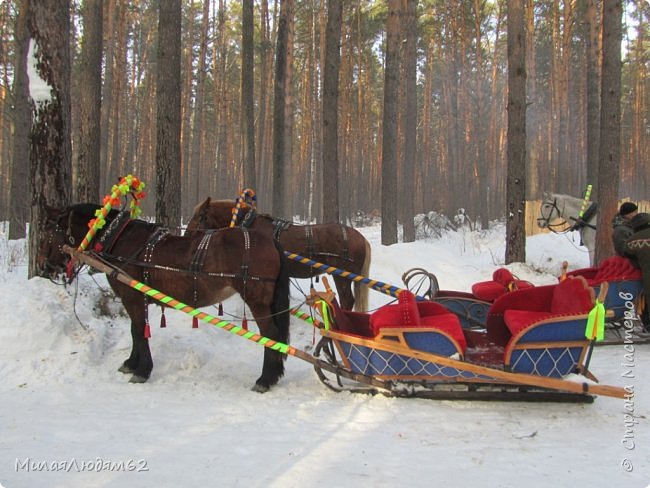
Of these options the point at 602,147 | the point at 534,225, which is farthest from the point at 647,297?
the point at 534,225

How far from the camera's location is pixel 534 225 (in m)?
19.6

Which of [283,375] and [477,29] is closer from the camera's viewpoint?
[283,375]

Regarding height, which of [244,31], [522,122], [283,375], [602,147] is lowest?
[283,375]

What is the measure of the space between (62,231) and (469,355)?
14.2 ft

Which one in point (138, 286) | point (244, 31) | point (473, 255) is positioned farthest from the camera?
point (473, 255)

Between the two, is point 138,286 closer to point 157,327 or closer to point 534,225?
point 157,327

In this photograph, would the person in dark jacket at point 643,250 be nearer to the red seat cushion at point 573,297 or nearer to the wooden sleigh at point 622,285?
the wooden sleigh at point 622,285

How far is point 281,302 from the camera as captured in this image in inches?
188

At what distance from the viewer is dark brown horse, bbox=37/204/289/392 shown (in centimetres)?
466

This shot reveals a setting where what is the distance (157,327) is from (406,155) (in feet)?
37.0

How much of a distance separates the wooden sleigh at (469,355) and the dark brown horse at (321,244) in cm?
212

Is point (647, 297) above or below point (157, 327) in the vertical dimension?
above

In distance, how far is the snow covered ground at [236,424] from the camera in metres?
2.79

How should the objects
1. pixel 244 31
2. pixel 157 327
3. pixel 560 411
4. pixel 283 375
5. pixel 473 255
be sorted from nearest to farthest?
pixel 560 411, pixel 283 375, pixel 157 327, pixel 244 31, pixel 473 255
